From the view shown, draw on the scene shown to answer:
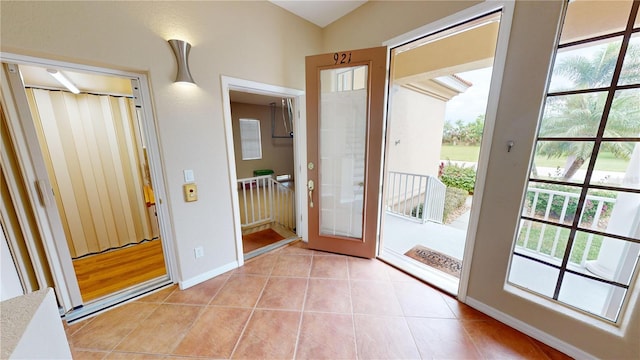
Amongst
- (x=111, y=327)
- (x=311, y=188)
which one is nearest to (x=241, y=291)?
(x=111, y=327)

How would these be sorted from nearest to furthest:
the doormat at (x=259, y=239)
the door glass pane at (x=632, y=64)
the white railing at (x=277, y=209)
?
the door glass pane at (x=632, y=64) < the doormat at (x=259, y=239) < the white railing at (x=277, y=209)

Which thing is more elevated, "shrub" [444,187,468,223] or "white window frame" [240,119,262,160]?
"white window frame" [240,119,262,160]

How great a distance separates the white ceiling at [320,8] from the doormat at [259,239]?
3.00 meters

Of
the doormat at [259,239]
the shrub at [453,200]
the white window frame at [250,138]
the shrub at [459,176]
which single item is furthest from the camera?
the shrub at [459,176]

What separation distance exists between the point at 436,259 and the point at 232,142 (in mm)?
2737

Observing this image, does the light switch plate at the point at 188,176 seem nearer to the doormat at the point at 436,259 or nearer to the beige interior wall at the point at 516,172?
the beige interior wall at the point at 516,172

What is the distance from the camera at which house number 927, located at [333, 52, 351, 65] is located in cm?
216

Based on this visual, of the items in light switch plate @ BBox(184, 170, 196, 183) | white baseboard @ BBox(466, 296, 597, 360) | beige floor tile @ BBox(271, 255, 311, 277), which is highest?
light switch plate @ BBox(184, 170, 196, 183)

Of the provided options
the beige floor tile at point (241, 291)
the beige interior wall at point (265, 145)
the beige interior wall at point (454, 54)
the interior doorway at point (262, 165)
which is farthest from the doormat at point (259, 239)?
the beige interior wall at point (454, 54)

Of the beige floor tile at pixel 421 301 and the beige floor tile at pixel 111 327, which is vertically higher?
the beige floor tile at pixel 421 301

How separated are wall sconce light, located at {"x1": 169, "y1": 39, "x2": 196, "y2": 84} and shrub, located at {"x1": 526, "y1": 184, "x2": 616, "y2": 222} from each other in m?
2.76

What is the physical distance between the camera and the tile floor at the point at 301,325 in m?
1.41

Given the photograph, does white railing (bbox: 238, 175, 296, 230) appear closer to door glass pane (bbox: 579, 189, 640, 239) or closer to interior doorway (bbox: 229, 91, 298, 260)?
interior doorway (bbox: 229, 91, 298, 260)

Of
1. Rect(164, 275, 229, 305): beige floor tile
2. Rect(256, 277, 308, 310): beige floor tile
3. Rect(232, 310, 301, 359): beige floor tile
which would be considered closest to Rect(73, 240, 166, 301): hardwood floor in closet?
Rect(164, 275, 229, 305): beige floor tile
